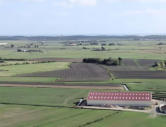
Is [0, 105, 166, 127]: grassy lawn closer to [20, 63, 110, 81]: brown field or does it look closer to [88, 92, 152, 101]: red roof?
[88, 92, 152, 101]: red roof

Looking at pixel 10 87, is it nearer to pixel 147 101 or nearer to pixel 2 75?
pixel 2 75

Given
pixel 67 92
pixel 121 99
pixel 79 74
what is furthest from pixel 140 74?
pixel 121 99

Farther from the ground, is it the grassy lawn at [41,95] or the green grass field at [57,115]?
the grassy lawn at [41,95]

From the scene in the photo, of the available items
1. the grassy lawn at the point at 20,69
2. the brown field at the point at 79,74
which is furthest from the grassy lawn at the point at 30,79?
the grassy lawn at the point at 20,69

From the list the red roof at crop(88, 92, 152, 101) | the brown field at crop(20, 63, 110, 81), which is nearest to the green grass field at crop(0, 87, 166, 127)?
the red roof at crop(88, 92, 152, 101)

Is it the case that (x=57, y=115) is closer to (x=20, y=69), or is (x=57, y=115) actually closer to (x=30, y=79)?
(x=30, y=79)

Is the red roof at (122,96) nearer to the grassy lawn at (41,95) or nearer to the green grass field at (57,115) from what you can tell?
the grassy lawn at (41,95)

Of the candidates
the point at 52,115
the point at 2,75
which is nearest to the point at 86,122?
the point at 52,115

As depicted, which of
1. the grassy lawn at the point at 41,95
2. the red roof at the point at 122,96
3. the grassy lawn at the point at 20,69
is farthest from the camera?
the grassy lawn at the point at 20,69

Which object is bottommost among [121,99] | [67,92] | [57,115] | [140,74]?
[57,115]

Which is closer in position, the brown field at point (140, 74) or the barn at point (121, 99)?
the barn at point (121, 99)
